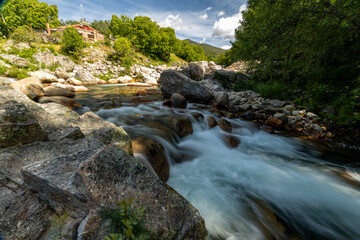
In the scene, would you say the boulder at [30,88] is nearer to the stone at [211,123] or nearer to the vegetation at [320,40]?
the stone at [211,123]

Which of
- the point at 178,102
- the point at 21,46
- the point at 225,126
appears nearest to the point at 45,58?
the point at 21,46

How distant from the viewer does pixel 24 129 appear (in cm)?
228

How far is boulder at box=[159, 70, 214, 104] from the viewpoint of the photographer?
1223 cm

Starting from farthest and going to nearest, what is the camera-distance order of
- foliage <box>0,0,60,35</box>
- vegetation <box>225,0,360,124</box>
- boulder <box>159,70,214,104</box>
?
foliage <box>0,0,60,35</box> → boulder <box>159,70,214,104</box> → vegetation <box>225,0,360,124</box>

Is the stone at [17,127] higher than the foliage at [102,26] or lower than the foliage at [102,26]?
lower

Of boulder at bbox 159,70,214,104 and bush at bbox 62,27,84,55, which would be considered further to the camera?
bush at bbox 62,27,84,55

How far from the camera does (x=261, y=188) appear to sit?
385 cm

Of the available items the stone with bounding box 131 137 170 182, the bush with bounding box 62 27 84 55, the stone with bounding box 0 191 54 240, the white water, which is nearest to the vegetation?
the white water

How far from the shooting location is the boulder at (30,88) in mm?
9035

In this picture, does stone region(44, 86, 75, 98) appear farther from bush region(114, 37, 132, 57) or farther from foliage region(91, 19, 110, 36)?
foliage region(91, 19, 110, 36)

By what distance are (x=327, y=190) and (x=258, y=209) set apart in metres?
2.29

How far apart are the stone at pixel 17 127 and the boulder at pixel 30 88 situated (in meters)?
9.49

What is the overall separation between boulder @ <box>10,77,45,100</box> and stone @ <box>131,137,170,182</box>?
982 cm

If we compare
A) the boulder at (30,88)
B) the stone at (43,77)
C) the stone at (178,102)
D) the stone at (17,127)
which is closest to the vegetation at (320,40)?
the stone at (178,102)
